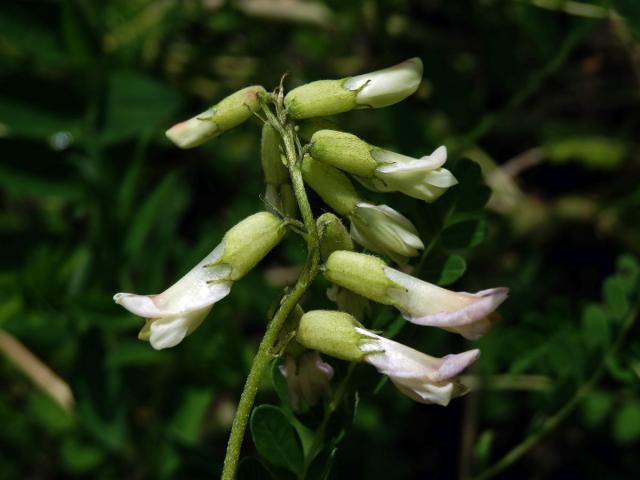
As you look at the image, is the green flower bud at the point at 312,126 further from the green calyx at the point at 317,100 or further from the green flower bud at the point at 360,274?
the green flower bud at the point at 360,274

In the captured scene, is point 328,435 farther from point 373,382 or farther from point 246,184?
point 246,184

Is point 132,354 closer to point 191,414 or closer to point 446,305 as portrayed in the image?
point 191,414

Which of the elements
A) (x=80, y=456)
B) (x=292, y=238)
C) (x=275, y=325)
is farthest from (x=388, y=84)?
(x=80, y=456)

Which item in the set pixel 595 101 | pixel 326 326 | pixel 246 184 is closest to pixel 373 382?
pixel 326 326

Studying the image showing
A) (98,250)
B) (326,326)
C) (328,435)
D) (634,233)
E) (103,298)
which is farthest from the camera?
(634,233)

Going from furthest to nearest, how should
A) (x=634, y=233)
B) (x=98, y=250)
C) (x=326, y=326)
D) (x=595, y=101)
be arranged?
(x=595, y=101), (x=634, y=233), (x=98, y=250), (x=326, y=326)

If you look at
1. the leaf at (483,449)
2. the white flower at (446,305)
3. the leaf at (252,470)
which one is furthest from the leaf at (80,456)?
the white flower at (446,305)
